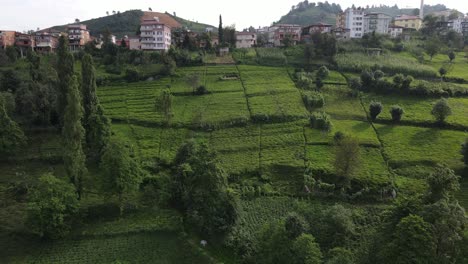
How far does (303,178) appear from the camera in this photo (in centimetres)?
4450

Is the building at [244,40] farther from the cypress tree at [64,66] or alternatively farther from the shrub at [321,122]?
the cypress tree at [64,66]

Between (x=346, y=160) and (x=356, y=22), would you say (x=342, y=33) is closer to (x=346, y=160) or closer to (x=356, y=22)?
(x=356, y=22)

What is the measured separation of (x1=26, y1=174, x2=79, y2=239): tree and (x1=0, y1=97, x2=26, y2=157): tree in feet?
47.3

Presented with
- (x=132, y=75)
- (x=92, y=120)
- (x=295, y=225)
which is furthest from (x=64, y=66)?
(x=295, y=225)

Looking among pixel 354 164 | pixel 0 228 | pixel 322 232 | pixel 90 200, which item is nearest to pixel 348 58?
pixel 354 164

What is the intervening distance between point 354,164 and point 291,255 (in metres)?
19.6

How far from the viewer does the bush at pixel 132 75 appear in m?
76.0

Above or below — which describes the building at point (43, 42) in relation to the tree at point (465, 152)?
above

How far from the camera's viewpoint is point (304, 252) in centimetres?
2652

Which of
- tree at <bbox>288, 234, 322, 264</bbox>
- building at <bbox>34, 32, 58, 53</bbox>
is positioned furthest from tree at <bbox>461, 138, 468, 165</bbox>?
building at <bbox>34, 32, 58, 53</bbox>

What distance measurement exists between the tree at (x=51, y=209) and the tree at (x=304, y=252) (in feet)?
69.2

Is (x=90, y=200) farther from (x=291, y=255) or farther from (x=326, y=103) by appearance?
(x=326, y=103)

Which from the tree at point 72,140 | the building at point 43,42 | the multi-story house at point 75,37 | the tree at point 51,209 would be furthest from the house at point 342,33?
the tree at point 51,209

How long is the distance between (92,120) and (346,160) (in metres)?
31.6
